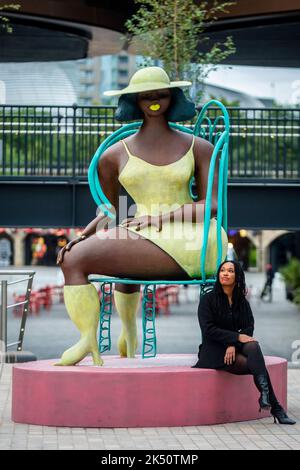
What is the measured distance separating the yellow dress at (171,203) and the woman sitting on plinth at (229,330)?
33 centimetres

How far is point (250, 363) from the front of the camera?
793 cm

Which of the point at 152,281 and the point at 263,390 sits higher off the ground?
the point at 152,281

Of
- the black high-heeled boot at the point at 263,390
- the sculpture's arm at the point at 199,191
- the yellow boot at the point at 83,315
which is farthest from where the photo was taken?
the sculpture's arm at the point at 199,191

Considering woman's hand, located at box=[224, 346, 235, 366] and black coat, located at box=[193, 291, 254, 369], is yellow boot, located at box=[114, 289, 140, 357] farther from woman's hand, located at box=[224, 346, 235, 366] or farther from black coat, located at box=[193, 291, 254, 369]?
woman's hand, located at box=[224, 346, 235, 366]

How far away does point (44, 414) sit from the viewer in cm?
812

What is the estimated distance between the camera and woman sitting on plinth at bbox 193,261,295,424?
801cm

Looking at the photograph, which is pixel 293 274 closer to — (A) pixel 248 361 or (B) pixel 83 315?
(B) pixel 83 315

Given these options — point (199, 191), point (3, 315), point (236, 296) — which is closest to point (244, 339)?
point (236, 296)

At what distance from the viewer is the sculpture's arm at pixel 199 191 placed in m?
8.48

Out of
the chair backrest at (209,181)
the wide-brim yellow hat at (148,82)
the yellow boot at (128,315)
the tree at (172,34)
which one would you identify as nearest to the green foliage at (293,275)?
the tree at (172,34)

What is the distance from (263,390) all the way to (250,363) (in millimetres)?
234

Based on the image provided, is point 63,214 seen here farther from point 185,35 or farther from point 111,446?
point 111,446

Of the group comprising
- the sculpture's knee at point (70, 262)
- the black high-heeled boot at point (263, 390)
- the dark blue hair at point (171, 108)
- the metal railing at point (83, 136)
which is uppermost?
the metal railing at point (83, 136)

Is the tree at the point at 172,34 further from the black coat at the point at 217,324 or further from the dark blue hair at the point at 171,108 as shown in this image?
the black coat at the point at 217,324
